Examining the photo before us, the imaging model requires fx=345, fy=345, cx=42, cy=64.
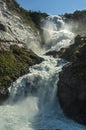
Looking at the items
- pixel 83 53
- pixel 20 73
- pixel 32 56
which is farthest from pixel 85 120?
pixel 32 56

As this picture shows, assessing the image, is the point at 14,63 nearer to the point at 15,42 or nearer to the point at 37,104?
the point at 15,42

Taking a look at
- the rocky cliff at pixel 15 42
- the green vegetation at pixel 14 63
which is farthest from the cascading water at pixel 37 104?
the rocky cliff at pixel 15 42

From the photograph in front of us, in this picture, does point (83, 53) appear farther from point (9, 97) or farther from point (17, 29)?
point (17, 29)

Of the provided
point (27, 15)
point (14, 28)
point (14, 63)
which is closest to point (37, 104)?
point (14, 63)

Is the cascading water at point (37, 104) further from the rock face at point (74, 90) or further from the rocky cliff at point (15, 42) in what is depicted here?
the rocky cliff at point (15, 42)

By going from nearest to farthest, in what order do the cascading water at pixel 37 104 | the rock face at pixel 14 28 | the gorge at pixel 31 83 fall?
the cascading water at pixel 37 104 → the gorge at pixel 31 83 → the rock face at pixel 14 28

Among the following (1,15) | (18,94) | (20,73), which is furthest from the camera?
(1,15)

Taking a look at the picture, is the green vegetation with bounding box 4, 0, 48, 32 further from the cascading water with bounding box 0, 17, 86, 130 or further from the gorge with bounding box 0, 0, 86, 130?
the cascading water with bounding box 0, 17, 86, 130
